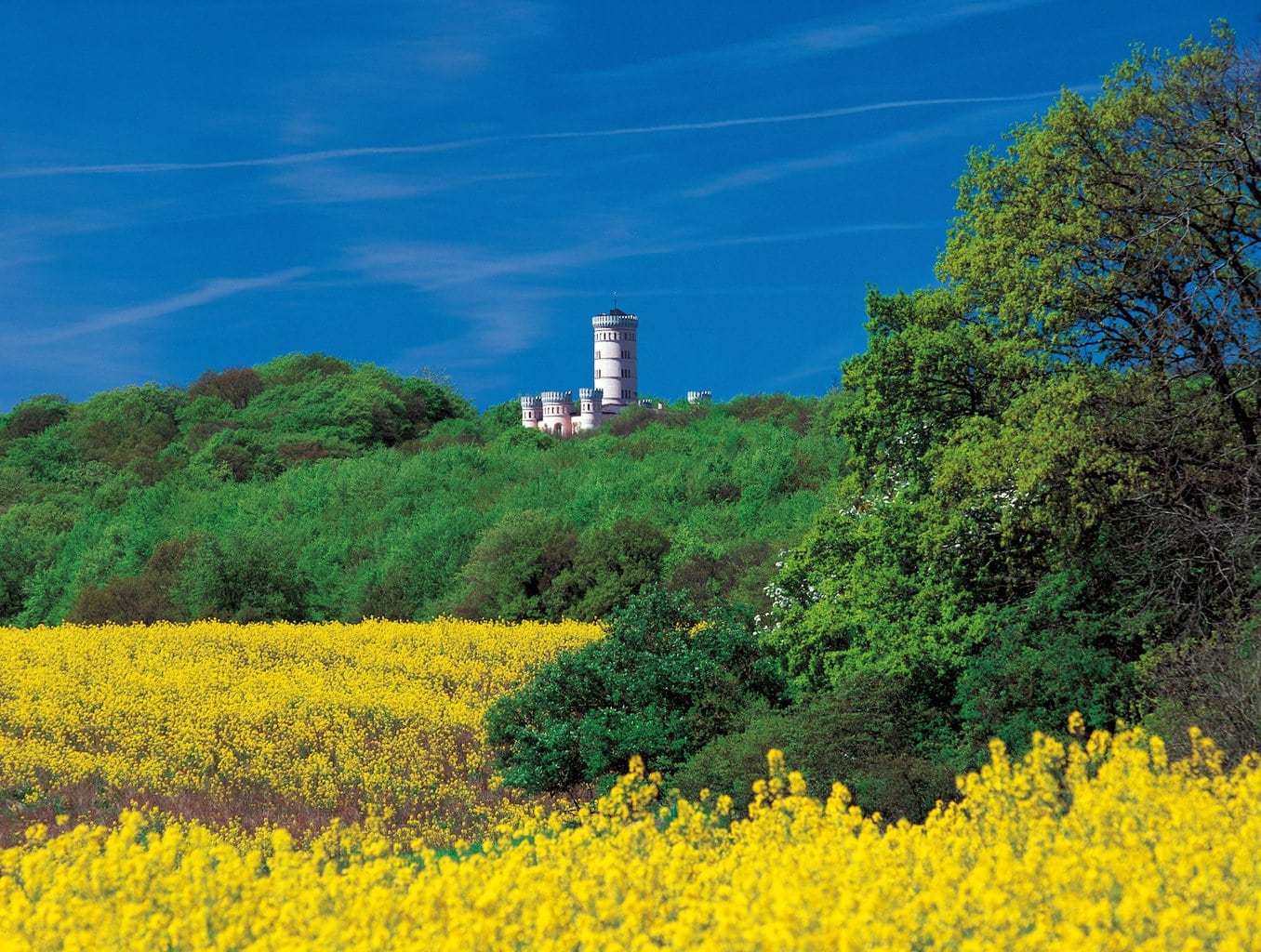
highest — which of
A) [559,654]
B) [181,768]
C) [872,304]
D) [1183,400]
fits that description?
[872,304]

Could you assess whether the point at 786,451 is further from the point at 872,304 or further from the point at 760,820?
the point at 760,820

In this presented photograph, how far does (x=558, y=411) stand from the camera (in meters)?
136

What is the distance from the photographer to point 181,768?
78.5ft

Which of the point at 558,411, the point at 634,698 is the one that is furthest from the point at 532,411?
the point at 634,698

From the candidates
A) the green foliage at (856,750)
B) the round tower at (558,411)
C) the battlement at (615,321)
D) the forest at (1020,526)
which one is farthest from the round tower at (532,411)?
the green foliage at (856,750)

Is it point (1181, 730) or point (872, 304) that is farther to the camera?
point (872, 304)

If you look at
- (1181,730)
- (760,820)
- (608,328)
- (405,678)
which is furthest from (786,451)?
(608,328)

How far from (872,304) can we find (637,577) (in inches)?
766

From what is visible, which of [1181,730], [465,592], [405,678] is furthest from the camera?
[465,592]

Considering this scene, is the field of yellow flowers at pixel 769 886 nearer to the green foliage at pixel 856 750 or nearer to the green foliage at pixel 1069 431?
the green foliage at pixel 856 750

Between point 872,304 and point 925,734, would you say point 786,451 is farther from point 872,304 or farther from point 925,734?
point 925,734

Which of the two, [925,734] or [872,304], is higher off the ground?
[872,304]

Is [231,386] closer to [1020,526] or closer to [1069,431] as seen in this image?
[1020,526]

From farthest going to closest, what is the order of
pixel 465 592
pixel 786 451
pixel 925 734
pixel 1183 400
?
pixel 786 451 < pixel 465 592 < pixel 1183 400 < pixel 925 734
